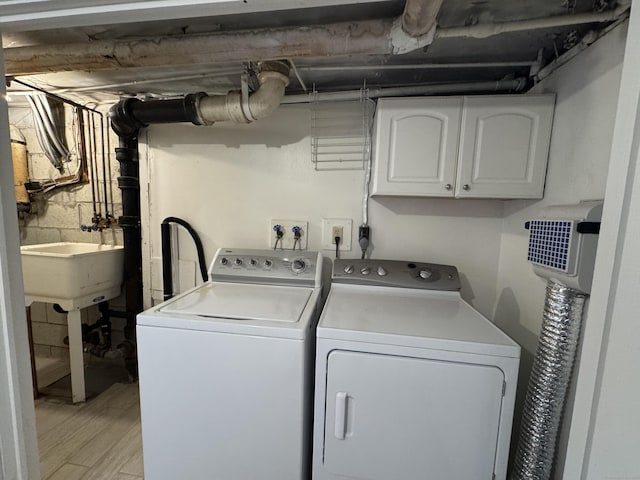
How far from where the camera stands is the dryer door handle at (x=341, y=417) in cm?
108

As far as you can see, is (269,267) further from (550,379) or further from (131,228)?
(550,379)

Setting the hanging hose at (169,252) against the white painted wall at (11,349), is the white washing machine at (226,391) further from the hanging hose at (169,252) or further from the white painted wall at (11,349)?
the hanging hose at (169,252)

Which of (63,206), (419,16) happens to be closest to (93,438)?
(63,206)

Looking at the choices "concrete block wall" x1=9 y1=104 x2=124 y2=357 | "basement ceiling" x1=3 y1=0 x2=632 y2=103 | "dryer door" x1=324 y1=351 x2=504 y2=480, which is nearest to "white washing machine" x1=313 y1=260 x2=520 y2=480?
"dryer door" x1=324 y1=351 x2=504 y2=480

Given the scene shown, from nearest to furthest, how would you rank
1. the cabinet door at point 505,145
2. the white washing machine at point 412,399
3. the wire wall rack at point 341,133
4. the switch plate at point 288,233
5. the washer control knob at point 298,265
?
the white washing machine at point 412,399 → the cabinet door at point 505,145 → the washer control knob at point 298,265 → the wire wall rack at point 341,133 → the switch plate at point 288,233

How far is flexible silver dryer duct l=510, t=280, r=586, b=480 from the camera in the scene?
990 mm

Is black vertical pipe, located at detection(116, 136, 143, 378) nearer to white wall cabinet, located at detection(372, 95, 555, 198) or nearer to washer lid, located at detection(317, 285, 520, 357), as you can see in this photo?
washer lid, located at detection(317, 285, 520, 357)

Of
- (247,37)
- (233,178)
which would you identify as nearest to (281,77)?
(247,37)

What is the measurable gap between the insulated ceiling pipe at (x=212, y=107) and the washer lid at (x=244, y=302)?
3.28ft

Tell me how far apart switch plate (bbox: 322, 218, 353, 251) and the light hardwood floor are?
1.68m

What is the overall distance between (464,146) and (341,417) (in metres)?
1.41

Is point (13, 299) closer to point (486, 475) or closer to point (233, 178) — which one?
point (233, 178)

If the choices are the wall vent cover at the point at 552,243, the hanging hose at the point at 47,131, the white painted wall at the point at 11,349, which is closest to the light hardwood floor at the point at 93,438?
the white painted wall at the point at 11,349

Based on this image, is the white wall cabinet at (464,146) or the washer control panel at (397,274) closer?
the white wall cabinet at (464,146)
